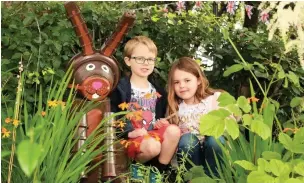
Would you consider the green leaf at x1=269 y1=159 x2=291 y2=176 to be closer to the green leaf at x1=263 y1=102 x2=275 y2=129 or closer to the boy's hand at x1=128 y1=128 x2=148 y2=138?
the green leaf at x1=263 y1=102 x2=275 y2=129

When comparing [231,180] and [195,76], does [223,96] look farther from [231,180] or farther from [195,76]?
[195,76]

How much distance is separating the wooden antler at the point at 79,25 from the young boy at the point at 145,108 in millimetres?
355

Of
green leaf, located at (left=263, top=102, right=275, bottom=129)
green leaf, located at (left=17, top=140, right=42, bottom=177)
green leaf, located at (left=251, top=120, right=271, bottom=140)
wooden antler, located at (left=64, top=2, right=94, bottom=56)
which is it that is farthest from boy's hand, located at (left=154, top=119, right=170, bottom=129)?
green leaf, located at (left=17, top=140, right=42, bottom=177)

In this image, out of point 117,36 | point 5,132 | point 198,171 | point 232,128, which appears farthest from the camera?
point 117,36

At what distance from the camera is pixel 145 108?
11.9 feet

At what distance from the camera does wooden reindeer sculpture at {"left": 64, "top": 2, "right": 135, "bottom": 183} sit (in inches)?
127

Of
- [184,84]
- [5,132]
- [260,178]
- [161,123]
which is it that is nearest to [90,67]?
[161,123]

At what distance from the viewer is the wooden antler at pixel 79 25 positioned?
3.33 metres

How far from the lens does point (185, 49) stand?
436 cm

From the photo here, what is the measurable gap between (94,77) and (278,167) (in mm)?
1361

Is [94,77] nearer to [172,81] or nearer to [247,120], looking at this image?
[172,81]

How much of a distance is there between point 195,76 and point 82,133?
0.95m

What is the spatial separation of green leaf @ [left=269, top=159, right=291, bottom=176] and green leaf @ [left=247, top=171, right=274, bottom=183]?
0.11ft

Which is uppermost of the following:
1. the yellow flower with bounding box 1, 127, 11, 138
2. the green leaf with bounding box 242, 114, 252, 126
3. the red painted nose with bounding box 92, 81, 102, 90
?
the red painted nose with bounding box 92, 81, 102, 90
